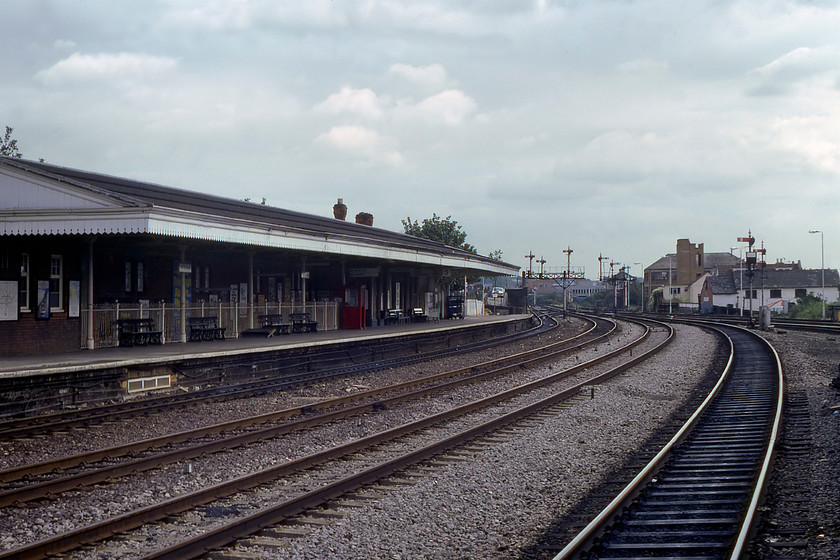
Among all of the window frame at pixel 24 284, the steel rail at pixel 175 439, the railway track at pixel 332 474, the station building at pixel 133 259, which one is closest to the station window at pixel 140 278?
the station building at pixel 133 259

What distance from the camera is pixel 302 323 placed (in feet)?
79.3

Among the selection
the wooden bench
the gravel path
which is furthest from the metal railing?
the wooden bench

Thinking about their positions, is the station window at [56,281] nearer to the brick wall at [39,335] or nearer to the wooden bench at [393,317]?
the brick wall at [39,335]

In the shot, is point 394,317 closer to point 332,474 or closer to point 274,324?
point 274,324

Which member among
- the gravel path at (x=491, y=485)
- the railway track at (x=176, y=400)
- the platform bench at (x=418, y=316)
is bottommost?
the gravel path at (x=491, y=485)

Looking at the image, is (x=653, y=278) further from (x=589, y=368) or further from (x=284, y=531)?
(x=284, y=531)

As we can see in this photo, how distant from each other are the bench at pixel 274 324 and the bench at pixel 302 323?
93 cm

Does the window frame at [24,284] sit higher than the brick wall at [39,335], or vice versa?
the window frame at [24,284]

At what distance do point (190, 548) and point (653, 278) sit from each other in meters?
127

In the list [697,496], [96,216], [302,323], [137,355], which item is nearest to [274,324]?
[302,323]

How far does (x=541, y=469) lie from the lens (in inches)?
356

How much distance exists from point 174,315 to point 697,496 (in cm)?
1539

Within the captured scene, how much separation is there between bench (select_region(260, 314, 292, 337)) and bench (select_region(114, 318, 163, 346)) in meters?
4.13

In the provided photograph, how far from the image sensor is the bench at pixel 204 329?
1977 centimetres
